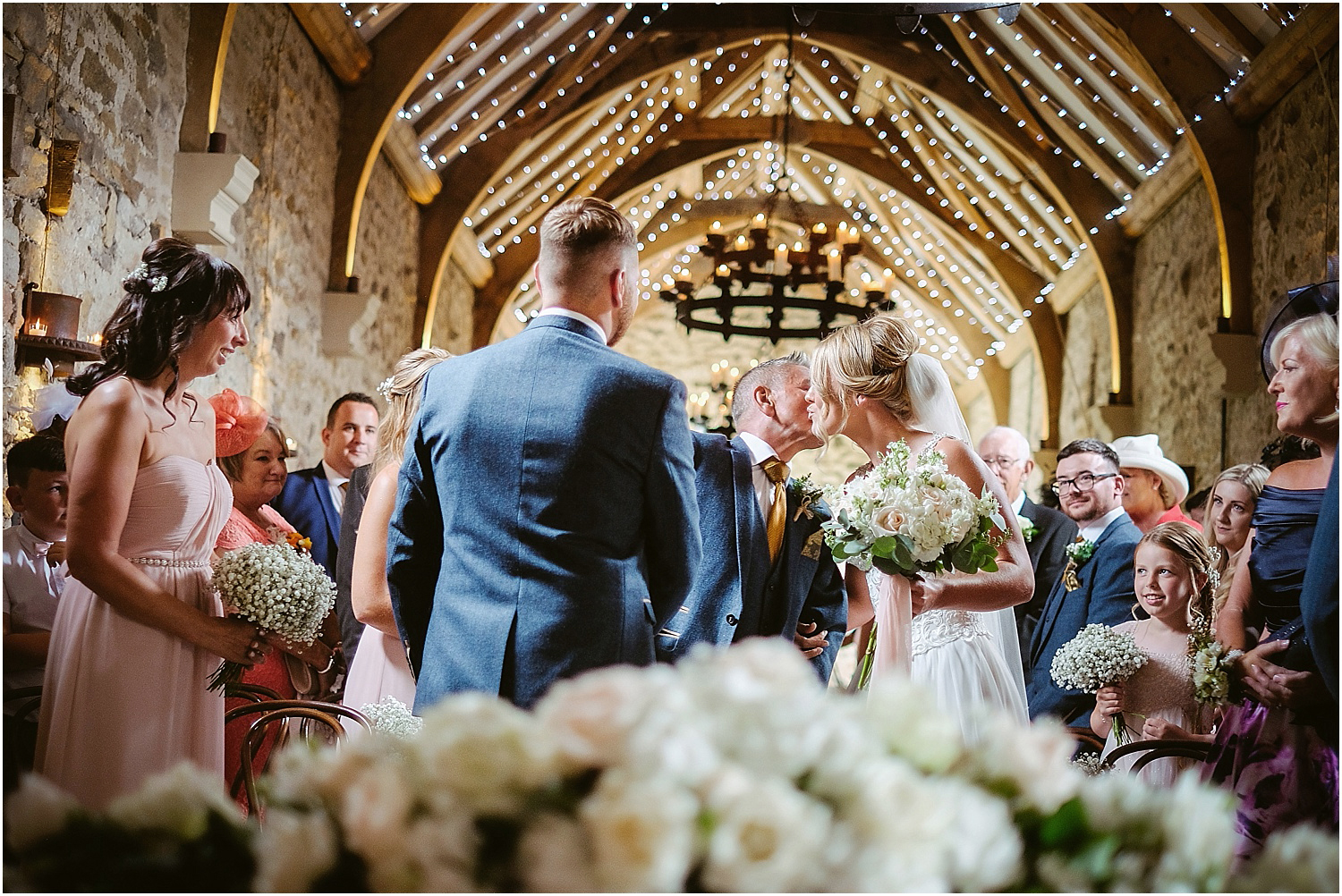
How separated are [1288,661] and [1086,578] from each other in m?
1.96

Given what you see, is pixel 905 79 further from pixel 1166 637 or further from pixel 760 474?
pixel 760 474

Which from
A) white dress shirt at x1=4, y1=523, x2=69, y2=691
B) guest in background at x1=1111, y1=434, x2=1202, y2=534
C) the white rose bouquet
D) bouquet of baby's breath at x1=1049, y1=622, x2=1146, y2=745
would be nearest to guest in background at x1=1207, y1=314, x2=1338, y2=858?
the white rose bouquet

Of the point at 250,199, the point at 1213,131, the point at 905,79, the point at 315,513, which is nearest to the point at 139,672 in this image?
the point at 315,513

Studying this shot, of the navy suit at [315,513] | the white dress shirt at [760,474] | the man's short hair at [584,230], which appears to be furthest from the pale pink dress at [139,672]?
the navy suit at [315,513]

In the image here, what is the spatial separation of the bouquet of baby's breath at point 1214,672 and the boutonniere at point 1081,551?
1683mm

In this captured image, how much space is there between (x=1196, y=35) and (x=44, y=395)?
6.84 metres

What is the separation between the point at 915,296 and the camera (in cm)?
1369

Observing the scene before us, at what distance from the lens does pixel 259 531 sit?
3.41 metres

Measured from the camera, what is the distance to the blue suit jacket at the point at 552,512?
167 centimetres

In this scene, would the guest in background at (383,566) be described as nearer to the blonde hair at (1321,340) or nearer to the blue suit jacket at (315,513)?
the blue suit jacket at (315,513)

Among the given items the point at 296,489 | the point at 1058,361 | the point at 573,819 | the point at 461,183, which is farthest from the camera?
the point at 1058,361

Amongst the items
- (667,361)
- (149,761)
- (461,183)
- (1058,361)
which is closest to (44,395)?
(149,761)

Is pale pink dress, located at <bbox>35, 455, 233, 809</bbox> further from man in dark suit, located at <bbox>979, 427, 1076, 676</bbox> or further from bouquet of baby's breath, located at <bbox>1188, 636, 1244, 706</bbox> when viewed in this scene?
man in dark suit, located at <bbox>979, 427, 1076, 676</bbox>

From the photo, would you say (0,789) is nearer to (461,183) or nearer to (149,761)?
(149,761)
